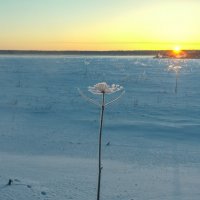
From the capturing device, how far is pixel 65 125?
726 inches

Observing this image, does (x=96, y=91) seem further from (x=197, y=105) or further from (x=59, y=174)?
(x=197, y=105)

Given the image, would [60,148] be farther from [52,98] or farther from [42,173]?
[52,98]

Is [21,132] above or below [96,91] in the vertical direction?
below

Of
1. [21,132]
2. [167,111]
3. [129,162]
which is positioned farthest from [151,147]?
[167,111]

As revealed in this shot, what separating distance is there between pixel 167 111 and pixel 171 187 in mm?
13226

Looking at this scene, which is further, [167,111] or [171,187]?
[167,111]

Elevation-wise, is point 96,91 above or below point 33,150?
above

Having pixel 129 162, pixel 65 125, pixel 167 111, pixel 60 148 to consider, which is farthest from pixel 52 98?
pixel 129 162

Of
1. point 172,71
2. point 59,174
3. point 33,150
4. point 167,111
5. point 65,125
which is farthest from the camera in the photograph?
point 172,71

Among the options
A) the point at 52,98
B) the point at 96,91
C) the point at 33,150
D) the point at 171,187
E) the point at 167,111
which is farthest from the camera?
the point at 52,98

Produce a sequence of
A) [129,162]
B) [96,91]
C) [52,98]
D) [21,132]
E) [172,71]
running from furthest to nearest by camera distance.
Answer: [172,71] → [52,98] → [21,132] → [129,162] → [96,91]

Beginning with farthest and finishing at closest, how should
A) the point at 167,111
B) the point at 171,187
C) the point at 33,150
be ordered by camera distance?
the point at 167,111
the point at 33,150
the point at 171,187

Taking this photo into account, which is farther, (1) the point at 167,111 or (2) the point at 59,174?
(1) the point at 167,111

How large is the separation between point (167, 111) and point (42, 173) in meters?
13.1
